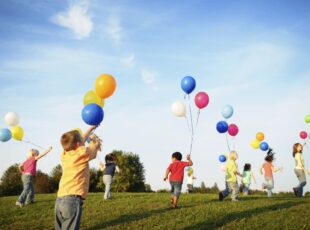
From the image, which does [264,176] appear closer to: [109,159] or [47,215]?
[109,159]

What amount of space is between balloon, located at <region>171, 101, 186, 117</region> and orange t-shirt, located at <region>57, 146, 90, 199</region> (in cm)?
816

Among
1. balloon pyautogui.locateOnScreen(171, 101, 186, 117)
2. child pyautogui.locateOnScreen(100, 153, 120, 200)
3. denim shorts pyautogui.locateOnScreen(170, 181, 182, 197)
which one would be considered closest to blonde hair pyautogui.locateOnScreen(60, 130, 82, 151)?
denim shorts pyautogui.locateOnScreen(170, 181, 182, 197)

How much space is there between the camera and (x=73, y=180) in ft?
15.9

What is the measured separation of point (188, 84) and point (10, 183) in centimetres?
2729

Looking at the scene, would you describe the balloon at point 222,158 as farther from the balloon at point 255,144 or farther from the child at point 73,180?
the child at point 73,180

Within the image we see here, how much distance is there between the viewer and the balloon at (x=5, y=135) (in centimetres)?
1283

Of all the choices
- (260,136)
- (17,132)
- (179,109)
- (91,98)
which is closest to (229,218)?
(91,98)

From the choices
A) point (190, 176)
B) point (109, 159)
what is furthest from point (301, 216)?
point (190, 176)

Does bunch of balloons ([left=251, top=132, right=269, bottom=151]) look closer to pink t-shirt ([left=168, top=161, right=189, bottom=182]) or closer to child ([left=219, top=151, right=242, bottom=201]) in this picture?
child ([left=219, top=151, right=242, bottom=201])

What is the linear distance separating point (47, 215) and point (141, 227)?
138 inches

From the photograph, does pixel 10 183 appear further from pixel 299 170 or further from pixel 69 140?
pixel 69 140

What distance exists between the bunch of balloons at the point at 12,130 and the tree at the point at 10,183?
71.2 ft

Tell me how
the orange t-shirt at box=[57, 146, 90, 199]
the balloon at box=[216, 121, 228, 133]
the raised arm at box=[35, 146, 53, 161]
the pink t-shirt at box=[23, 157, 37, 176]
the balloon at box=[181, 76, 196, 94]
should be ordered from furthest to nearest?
the balloon at box=[216, 121, 228, 133], the balloon at box=[181, 76, 196, 94], the pink t-shirt at box=[23, 157, 37, 176], the raised arm at box=[35, 146, 53, 161], the orange t-shirt at box=[57, 146, 90, 199]

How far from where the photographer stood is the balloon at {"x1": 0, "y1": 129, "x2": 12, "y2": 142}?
1283 cm
